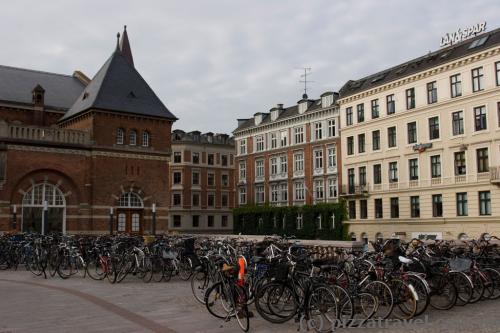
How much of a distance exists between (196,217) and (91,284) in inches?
2082

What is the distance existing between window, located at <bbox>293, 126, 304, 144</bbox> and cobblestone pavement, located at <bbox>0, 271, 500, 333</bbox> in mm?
41511

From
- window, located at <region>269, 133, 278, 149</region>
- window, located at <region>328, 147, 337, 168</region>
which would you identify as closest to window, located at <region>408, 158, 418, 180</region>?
window, located at <region>328, 147, 337, 168</region>

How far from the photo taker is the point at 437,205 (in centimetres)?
3900

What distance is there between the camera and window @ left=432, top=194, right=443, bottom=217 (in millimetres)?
38750

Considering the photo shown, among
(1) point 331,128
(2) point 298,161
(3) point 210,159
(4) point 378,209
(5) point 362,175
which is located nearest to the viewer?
(4) point 378,209

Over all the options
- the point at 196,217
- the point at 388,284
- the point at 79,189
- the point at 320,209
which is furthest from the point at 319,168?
the point at 388,284

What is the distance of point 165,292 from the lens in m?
12.8

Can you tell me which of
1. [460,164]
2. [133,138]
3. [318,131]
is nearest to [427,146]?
[460,164]

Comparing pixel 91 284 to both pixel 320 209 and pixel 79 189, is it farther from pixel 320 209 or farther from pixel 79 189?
pixel 320 209

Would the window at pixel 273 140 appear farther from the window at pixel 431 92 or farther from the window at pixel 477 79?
the window at pixel 477 79

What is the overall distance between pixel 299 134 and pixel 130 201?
25522 millimetres

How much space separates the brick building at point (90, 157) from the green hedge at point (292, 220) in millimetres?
18954

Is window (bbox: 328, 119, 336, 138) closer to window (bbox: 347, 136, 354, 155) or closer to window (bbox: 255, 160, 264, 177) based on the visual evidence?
window (bbox: 347, 136, 354, 155)

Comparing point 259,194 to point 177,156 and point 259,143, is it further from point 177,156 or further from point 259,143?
point 177,156
